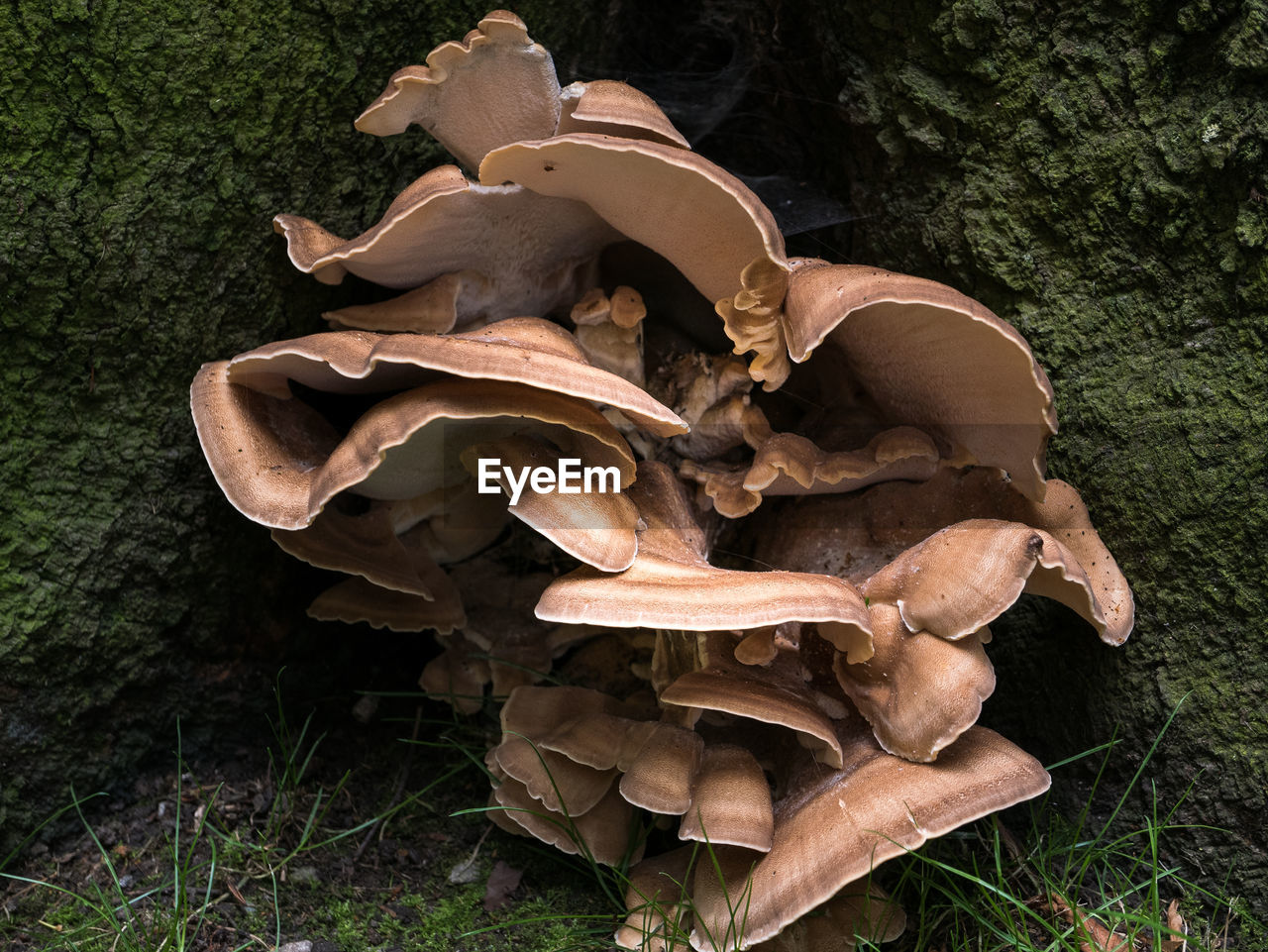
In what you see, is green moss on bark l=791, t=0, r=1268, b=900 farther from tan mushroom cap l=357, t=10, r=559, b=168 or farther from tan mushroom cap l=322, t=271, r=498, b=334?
tan mushroom cap l=322, t=271, r=498, b=334

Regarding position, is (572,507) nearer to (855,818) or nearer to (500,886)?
(855,818)

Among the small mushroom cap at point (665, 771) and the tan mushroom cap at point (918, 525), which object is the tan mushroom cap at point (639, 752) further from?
the tan mushroom cap at point (918, 525)

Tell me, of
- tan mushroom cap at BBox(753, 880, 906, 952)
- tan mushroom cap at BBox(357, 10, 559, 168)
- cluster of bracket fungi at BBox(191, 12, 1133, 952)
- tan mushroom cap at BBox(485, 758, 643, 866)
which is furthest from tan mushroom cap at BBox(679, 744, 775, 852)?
tan mushroom cap at BBox(357, 10, 559, 168)

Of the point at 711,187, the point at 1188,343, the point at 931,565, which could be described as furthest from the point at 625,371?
the point at 1188,343

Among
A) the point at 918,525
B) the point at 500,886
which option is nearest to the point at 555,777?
the point at 500,886

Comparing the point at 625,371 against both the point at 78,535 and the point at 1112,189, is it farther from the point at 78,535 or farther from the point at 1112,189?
the point at 78,535

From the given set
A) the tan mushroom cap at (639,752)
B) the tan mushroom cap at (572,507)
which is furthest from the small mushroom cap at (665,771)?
the tan mushroom cap at (572,507)
